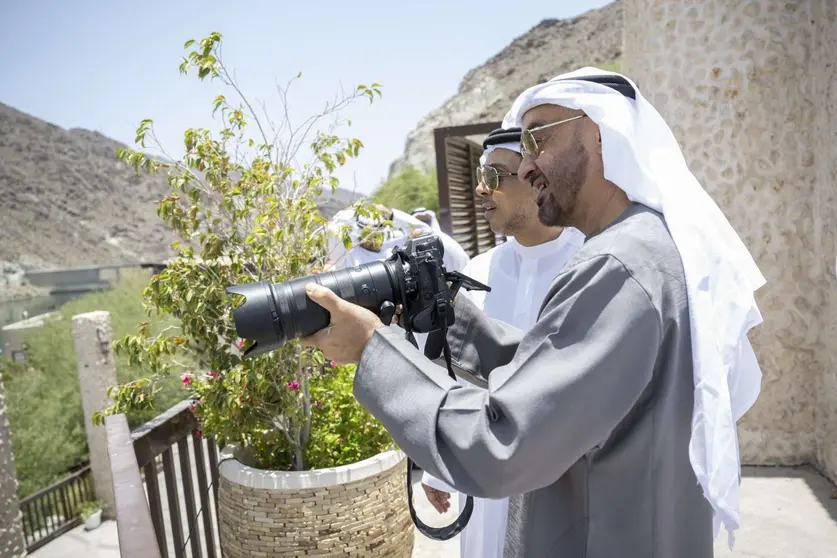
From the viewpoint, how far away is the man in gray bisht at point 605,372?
3.01 feet

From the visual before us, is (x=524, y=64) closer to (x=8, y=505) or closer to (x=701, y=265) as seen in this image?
(x=8, y=505)

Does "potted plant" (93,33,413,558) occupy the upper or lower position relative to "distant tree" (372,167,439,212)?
lower

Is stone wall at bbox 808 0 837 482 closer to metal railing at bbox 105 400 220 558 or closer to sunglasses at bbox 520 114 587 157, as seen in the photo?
sunglasses at bbox 520 114 587 157

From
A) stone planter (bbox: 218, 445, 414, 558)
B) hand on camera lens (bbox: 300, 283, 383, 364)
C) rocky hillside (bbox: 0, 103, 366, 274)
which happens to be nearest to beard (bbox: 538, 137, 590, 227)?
hand on camera lens (bbox: 300, 283, 383, 364)

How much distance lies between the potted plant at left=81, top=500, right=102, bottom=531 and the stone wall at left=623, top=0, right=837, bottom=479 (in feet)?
38.5

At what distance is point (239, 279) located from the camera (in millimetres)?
2541

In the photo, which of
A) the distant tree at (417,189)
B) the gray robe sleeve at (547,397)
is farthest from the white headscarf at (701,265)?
the distant tree at (417,189)

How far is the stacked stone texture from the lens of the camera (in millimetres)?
2340

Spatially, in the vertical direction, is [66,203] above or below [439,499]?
above

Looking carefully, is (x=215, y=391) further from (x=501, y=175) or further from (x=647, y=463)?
(x=647, y=463)

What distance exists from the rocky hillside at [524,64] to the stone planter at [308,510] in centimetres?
3936

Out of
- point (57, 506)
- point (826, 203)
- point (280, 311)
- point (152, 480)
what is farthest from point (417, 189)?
point (280, 311)

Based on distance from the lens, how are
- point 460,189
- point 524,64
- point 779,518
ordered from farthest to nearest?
point 524,64 < point 460,189 < point 779,518

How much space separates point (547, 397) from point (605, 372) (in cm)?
9
